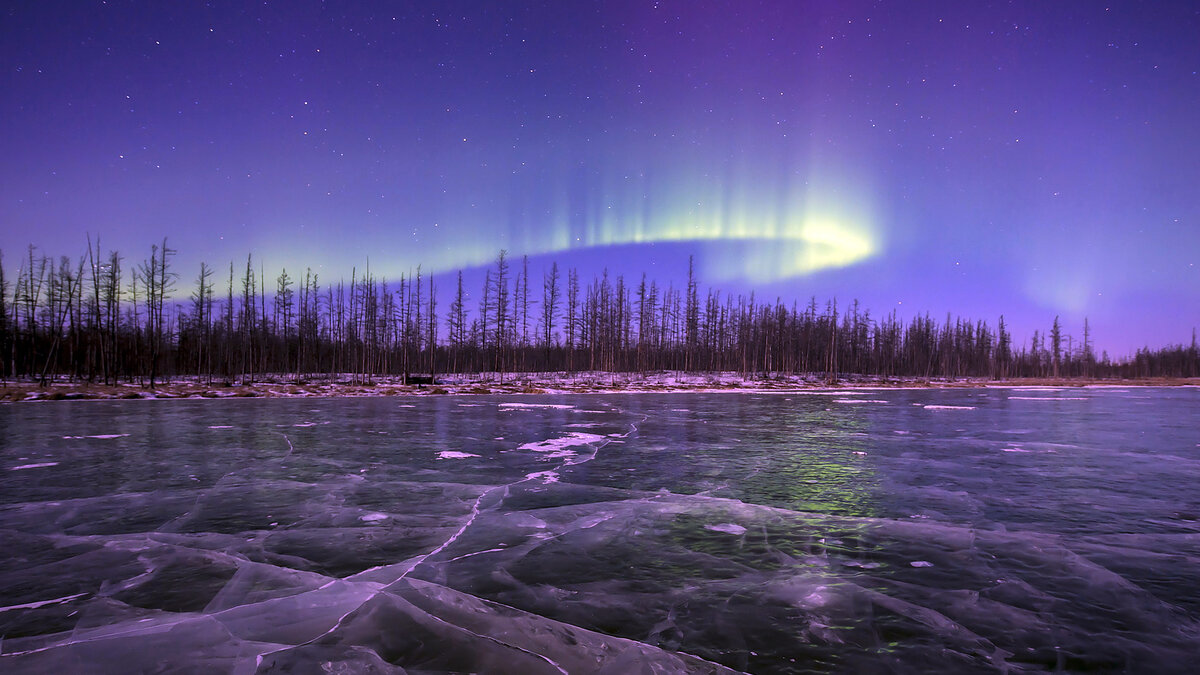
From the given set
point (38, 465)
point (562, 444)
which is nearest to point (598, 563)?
point (562, 444)

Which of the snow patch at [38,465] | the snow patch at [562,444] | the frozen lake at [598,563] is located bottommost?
the snow patch at [562,444]

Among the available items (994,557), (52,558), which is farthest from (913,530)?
(52,558)

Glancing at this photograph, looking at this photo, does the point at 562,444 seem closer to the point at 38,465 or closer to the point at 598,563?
the point at 598,563

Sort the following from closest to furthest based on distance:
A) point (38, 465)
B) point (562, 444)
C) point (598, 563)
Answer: point (598, 563), point (38, 465), point (562, 444)

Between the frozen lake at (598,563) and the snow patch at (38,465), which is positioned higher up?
the frozen lake at (598,563)

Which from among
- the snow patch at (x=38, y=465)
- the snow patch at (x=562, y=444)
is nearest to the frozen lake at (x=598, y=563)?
the snow patch at (x=38, y=465)

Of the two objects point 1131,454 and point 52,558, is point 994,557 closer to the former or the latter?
point 52,558

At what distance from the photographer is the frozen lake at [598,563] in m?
3.63

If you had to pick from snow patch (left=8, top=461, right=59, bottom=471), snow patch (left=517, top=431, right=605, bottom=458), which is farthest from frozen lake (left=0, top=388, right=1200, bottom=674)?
snow patch (left=517, top=431, right=605, bottom=458)

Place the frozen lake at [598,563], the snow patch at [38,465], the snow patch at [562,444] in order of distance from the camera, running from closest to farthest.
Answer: the frozen lake at [598,563]
the snow patch at [38,465]
the snow patch at [562,444]

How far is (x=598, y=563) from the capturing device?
5.37 metres

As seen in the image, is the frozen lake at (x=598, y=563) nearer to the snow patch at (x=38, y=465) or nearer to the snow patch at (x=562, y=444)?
the snow patch at (x=38, y=465)

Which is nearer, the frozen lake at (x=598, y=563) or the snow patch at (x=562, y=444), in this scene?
the frozen lake at (x=598, y=563)

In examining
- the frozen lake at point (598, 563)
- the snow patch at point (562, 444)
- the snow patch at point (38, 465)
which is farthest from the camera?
the snow patch at point (562, 444)
